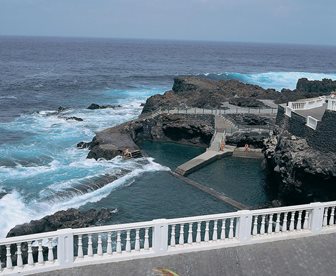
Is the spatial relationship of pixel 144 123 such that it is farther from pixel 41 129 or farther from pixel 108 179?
pixel 108 179

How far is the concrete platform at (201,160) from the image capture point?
122 ft

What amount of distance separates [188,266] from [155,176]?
25457 millimetres

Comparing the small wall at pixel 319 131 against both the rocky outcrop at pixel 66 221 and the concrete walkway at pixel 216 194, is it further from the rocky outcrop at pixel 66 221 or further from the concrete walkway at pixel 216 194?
the rocky outcrop at pixel 66 221

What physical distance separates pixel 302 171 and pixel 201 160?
13.6m

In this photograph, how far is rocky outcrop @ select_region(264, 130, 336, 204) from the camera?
2619 cm

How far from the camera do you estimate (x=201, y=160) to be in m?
40.1

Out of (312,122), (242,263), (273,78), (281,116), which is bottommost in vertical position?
(273,78)

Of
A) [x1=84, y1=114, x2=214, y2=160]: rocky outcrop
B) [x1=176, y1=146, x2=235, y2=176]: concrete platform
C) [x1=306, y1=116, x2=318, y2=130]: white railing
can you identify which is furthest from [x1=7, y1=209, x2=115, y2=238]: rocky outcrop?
[x1=84, y1=114, x2=214, y2=160]: rocky outcrop

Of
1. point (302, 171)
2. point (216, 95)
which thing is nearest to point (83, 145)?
point (216, 95)

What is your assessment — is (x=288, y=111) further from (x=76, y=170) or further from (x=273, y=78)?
(x=273, y=78)

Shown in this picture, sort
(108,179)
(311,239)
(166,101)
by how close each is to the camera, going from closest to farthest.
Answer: (311,239) < (108,179) < (166,101)

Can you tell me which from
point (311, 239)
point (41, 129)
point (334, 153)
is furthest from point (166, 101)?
point (311, 239)

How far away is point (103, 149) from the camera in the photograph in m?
40.6

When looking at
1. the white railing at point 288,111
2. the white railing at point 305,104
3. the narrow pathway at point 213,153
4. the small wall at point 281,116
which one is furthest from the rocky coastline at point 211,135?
the white railing at point 305,104
